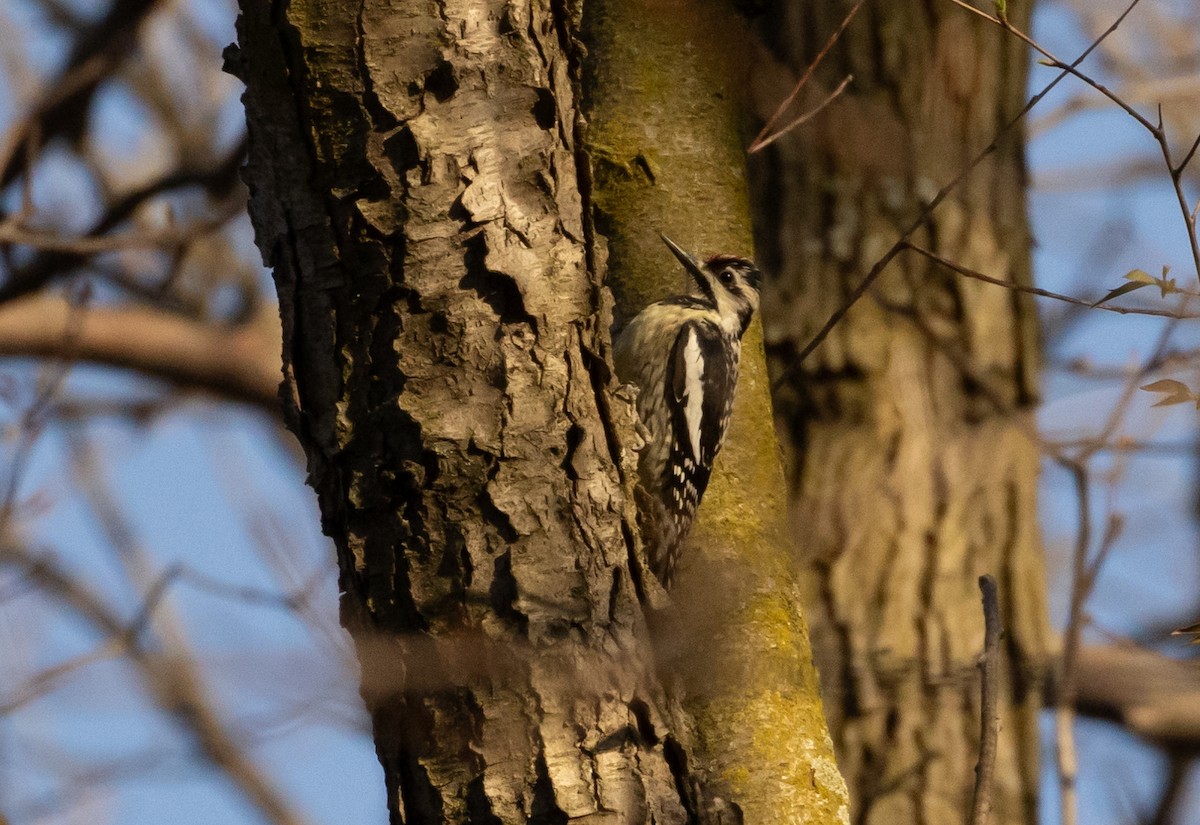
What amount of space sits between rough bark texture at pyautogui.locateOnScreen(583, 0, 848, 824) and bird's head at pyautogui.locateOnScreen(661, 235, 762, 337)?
0.05 meters

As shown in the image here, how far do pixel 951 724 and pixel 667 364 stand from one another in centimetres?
148

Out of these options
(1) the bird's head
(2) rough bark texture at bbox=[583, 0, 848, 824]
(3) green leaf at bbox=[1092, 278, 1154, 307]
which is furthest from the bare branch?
(3) green leaf at bbox=[1092, 278, 1154, 307]

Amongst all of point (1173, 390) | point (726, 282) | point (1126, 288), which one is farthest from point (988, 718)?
point (726, 282)

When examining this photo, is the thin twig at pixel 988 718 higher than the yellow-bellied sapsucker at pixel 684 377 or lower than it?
lower

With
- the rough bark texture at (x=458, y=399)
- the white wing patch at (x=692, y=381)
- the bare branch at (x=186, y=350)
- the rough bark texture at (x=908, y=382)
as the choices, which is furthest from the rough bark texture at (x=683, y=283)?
the bare branch at (x=186, y=350)

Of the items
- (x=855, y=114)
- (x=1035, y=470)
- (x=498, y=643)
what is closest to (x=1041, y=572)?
(x=1035, y=470)

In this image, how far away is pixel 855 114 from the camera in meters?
4.38

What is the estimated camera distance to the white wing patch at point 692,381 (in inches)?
164

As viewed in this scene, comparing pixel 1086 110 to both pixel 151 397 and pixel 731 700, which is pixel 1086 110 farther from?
pixel 151 397

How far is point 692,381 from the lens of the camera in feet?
14.3

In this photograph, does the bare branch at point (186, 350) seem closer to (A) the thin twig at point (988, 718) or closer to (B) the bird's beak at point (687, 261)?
(B) the bird's beak at point (687, 261)

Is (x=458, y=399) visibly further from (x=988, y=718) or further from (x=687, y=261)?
(x=687, y=261)

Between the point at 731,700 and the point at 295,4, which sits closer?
the point at 295,4

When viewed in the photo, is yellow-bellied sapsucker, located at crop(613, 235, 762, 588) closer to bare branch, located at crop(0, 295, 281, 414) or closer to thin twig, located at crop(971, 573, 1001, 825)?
thin twig, located at crop(971, 573, 1001, 825)
